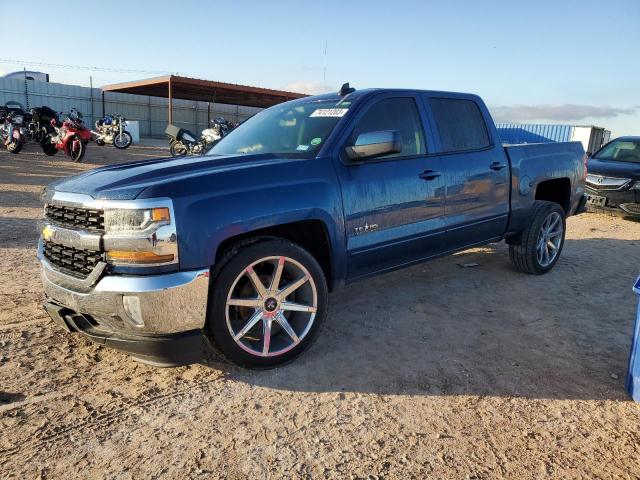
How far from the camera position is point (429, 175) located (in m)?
3.86

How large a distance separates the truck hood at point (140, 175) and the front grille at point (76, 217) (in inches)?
4.3

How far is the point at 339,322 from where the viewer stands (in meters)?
3.93

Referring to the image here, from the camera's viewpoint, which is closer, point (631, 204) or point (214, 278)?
point (214, 278)

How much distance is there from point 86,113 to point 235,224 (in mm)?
34801

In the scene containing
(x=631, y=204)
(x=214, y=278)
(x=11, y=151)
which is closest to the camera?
(x=214, y=278)

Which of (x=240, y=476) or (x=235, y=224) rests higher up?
(x=235, y=224)

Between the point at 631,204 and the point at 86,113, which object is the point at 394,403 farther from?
the point at 86,113

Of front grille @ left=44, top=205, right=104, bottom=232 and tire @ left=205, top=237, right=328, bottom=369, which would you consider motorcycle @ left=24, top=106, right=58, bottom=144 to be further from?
tire @ left=205, top=237, right=328, bottom=369

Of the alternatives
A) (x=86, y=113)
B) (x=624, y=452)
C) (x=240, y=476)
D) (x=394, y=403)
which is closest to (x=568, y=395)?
(x=624, y=452)

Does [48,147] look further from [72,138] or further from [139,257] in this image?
[139,257]

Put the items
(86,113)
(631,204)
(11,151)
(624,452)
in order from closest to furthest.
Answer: (624,452)
(631,204)
(11,151)
(86,113)

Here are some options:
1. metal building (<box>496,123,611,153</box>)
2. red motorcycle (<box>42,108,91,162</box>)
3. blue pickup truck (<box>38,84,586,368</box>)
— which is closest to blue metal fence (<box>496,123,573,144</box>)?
metal building (<box>496,123,611,153</box>)

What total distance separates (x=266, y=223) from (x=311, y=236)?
0.54 meters

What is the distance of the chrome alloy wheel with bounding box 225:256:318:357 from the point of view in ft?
9.80
